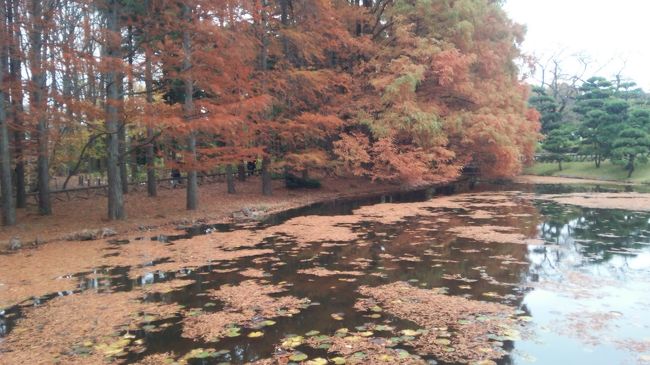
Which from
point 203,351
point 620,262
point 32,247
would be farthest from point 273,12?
point 203,351

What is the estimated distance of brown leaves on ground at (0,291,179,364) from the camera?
5.03 m

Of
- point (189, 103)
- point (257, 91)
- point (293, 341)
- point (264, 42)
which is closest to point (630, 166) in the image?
point (264, 42)

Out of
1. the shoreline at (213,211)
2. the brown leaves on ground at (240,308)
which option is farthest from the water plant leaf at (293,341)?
the shoreline at (213,211)

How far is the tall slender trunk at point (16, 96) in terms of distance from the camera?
39.4 ft

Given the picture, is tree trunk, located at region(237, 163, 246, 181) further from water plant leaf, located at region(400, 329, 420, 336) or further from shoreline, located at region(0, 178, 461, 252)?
water plant leaf, located at region(400, 329, 420, 336)

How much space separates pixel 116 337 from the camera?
5.47 meters

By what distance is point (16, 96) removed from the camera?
12.6m

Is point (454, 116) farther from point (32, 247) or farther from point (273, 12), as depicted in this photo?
point (32, 247)

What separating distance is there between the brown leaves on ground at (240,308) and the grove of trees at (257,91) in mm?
6492

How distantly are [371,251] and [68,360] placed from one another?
6308 millimetres

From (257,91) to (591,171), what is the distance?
25491 millimetres

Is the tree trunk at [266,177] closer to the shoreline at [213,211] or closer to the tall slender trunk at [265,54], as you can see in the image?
the tall slender trunk at [265,54]

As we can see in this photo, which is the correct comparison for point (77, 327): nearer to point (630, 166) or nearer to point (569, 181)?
point (569, 181)

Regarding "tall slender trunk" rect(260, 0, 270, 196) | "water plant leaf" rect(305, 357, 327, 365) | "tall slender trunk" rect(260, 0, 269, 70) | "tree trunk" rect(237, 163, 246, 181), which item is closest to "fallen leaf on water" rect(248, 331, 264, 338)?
"water plant leaf" rect(305, 357, 327, 365)
